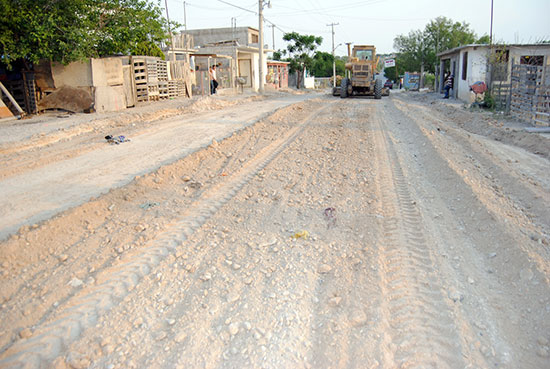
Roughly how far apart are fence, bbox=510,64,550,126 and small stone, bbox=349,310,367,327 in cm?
1218

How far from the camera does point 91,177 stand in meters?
6.99

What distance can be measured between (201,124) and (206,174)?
20.6 ft

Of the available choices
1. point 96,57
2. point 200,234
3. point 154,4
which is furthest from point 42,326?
point 154,4

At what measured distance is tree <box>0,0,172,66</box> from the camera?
14070 mm

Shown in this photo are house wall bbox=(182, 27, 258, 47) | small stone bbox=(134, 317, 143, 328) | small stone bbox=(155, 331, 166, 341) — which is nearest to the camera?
small stone bbox=(155, 331, 166, 341)

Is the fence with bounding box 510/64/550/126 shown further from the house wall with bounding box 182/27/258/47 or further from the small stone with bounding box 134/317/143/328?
the house wall with bounding box 182/27/258/47

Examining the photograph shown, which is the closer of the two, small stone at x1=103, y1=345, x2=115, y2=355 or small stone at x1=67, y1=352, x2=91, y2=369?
small stone at x1=67, y1=352, x2=91, y2=369

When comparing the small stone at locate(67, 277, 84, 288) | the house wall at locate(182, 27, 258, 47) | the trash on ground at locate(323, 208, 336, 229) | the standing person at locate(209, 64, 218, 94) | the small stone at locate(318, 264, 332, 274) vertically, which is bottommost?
the small stone at locate(318, 264, 332, 274)

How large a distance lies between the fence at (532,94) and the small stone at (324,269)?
1173cm

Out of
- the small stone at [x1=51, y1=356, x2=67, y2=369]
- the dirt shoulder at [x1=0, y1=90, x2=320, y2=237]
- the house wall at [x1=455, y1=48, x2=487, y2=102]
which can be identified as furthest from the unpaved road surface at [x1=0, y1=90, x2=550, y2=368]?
the house wall at [x1=455, y1=48, x2=487, y2=102]

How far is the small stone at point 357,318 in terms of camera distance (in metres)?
3.20

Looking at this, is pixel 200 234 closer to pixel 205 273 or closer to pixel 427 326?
pixel 205 273

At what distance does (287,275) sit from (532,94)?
13610mm

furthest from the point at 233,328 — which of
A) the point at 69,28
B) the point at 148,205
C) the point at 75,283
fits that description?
the point at 69,28
